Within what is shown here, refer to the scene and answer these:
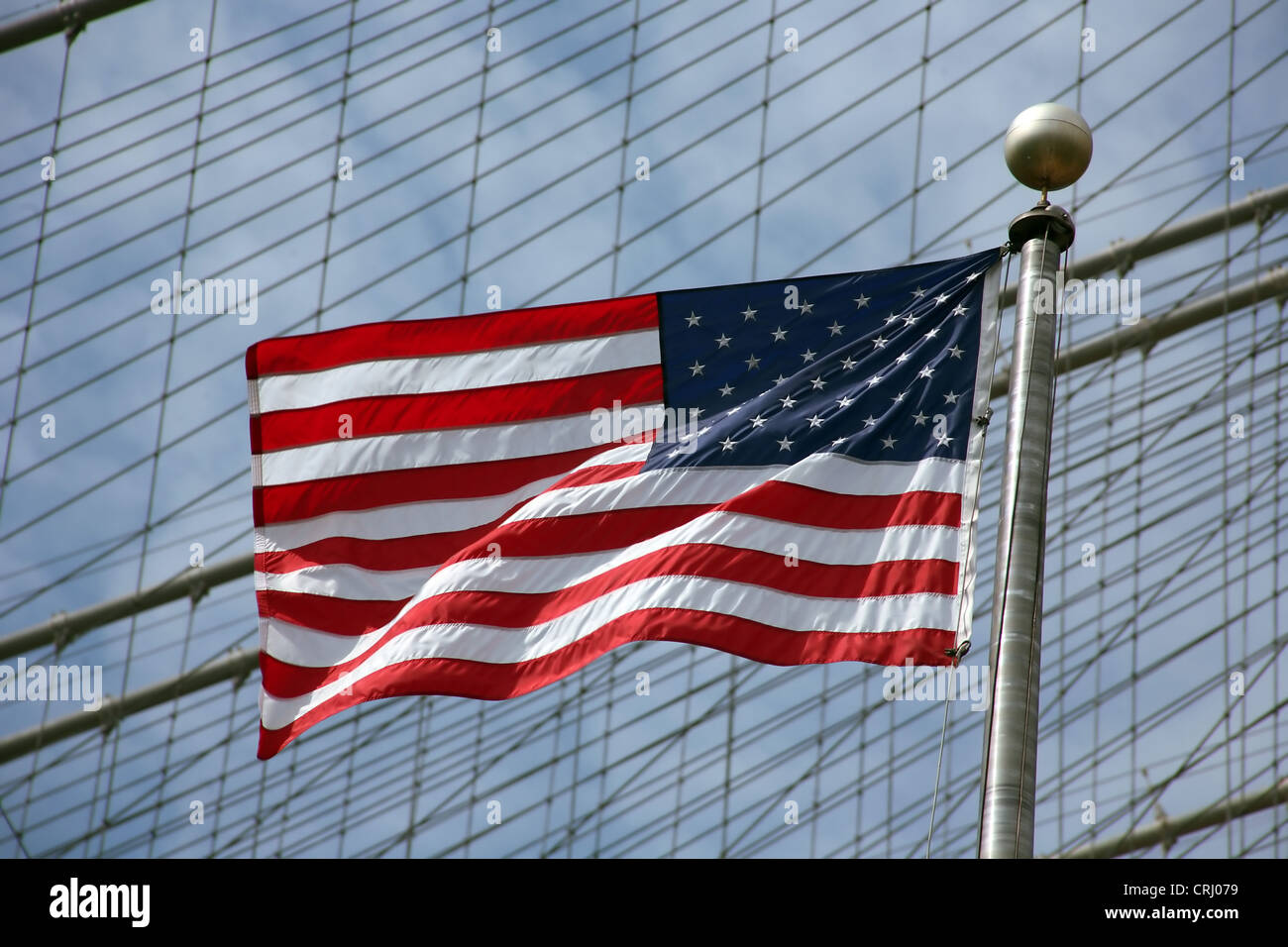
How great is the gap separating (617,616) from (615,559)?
0.32 meters

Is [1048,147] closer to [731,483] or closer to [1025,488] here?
[1025,488]

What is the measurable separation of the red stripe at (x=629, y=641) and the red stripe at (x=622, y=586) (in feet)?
0.50

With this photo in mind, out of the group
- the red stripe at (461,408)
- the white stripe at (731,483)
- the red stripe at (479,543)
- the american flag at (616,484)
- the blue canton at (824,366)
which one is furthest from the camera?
the red stripe at (461,408)

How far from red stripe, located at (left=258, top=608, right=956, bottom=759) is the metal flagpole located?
0.64 meters

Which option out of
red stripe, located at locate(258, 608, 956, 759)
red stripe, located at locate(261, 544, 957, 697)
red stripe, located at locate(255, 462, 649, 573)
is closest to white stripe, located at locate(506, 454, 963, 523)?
red stripe, located at locate(255, 462, 649, 573)

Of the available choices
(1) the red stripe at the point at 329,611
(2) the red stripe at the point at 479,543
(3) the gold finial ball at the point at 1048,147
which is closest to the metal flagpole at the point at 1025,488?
(3) the gold finial ball at the point at 1048,147

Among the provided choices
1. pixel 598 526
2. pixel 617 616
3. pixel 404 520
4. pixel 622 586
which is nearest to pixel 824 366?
pixel 598 526

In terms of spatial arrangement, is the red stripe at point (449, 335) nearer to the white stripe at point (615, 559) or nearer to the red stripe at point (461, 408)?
the red stripe at point (461, 408)

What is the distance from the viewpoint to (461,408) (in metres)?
7.74

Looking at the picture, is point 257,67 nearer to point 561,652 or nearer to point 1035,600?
point 561,652

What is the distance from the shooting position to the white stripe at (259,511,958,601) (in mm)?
6785

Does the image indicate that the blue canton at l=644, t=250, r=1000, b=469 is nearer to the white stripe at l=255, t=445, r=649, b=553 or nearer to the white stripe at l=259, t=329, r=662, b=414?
the white stripe at l=259, t=329, r=662, b=414

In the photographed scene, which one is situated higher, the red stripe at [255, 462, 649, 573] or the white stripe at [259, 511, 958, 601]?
the red stripe at [255, 462, 649, 573]

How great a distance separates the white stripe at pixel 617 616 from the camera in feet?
21.8
